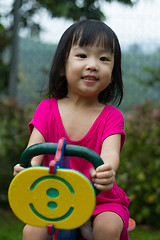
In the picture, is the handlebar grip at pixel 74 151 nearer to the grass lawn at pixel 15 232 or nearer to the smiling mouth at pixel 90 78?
the smiling mouth at pixel 90 78

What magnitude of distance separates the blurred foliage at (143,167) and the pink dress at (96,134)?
187cm

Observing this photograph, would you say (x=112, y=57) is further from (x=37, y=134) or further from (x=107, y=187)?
(x=107, y=187)

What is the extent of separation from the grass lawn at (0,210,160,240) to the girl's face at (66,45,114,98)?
7.16 feet

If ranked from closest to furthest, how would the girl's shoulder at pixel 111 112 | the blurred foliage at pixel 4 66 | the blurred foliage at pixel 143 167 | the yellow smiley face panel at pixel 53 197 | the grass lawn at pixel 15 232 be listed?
the yellow smiley face panel at pixel 53 197, the girl's shoulder at pixel 111 112, the grass lawn at pixel 15 232, the blurred foliage at pixel 143 167, the blurred foliage at pixel 4 66

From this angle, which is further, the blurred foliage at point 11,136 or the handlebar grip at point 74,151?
the blurred foliage at point 11,136

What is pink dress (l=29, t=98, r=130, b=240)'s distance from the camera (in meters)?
1.69

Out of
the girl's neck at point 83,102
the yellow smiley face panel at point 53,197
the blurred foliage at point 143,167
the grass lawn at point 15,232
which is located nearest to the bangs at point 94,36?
the girl's neck at point 83,102

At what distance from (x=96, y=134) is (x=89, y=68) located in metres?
0.33

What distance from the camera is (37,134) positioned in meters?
1.78

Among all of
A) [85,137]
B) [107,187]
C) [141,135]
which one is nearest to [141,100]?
[141,135]

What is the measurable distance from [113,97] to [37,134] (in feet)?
1.77

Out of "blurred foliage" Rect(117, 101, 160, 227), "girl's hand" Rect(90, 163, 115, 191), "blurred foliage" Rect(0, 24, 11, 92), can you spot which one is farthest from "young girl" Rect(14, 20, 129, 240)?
"blurred foliage" Rect(0, 24, 11, 92)

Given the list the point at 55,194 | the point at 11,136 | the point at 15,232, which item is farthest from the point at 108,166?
the point at 11,136

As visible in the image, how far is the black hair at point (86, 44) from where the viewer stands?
1740 mm
